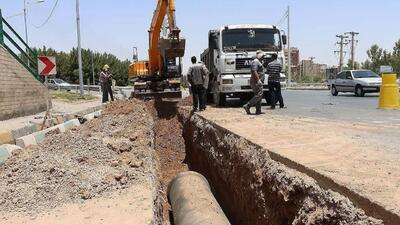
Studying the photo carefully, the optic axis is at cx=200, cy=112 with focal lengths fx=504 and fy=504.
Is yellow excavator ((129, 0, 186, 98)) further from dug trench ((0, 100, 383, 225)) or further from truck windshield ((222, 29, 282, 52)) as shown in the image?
dug trench ((0, 100, 383, 225))

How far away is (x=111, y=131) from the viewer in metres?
11.7

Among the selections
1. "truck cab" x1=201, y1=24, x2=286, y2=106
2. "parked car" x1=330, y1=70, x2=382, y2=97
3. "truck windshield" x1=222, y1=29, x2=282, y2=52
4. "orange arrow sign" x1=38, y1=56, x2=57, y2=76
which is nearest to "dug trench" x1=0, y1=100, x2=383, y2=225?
"orange arrow sign" x1=38, y1=56, x2=57, y2=76

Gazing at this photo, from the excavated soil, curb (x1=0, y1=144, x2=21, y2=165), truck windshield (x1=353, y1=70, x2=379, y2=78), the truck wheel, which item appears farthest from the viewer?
truck windshield (x1=353, y1=70, x2=379, y2=78)

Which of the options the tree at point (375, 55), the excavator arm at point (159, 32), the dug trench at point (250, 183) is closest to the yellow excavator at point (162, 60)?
the excavator arm at point (159, 32)

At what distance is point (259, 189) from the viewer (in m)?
6.57

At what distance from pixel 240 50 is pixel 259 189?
31.6 feet

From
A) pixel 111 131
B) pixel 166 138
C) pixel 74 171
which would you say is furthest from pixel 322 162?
pixel 166 138

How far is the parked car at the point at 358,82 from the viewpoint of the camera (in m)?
25.4

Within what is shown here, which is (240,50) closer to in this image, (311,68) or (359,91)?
(359,91)

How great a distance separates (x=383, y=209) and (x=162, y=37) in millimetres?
14990

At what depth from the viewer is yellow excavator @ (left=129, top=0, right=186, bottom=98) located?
17359 millimetres

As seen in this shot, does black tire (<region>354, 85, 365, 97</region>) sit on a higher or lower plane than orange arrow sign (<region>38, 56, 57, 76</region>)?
lower

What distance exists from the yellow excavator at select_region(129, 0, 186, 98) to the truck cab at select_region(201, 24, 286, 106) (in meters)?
1.83

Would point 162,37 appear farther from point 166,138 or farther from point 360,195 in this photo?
point 360,195
